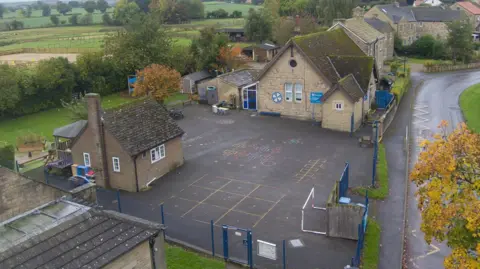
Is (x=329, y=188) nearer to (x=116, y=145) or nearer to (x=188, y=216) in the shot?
(x=188, y=216)

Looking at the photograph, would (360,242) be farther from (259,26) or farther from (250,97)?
(259,26)

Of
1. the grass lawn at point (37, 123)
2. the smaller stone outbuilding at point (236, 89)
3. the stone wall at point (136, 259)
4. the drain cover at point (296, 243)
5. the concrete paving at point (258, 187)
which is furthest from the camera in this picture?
the smaller stone outbuilding at point (236, 89)

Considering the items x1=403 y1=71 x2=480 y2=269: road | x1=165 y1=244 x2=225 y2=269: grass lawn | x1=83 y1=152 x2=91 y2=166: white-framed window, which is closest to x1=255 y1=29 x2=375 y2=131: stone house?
x1=403 y1=71 x2=480 y2=269: road

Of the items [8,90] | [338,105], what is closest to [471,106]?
[338,105]

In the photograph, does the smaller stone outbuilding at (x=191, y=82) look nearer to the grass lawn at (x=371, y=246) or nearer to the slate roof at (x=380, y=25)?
the slate roof at (x=380, y=25)

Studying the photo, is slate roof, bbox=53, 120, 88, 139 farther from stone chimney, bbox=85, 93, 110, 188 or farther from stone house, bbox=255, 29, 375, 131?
stone house, bbox=255, 29, 375, 131

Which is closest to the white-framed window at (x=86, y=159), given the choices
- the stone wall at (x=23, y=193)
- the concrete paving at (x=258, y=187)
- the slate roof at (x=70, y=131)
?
the concrete paving at (x=258, y=187)
